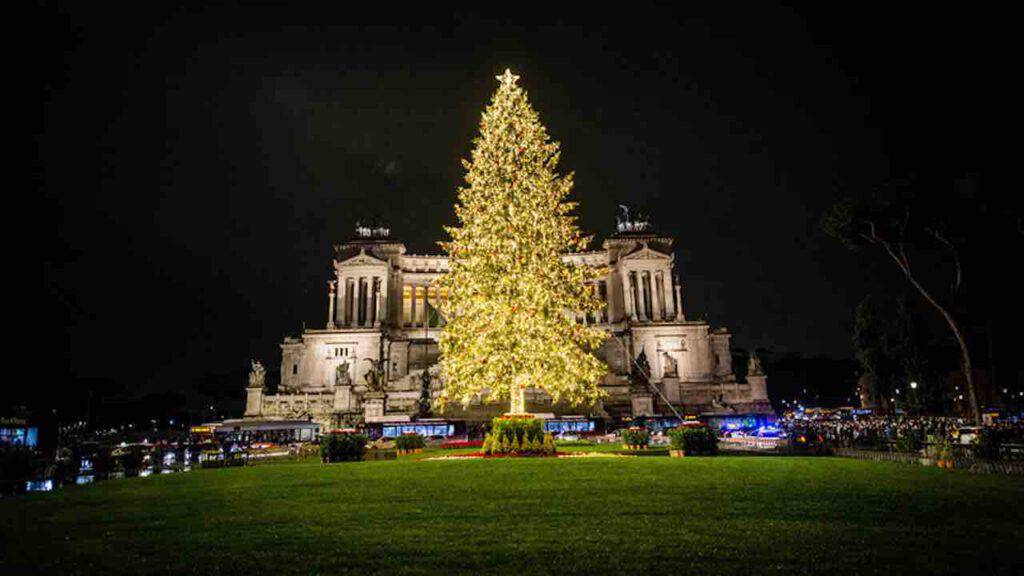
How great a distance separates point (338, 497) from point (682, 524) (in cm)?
764

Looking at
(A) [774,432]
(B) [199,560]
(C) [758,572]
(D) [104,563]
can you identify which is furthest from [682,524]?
(A) [774,432]

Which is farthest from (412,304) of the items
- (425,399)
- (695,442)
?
(695,442)

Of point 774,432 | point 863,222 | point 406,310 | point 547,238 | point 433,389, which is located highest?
point 406,310

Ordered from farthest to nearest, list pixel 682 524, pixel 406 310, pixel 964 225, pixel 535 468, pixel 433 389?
1. pixel 406 310
2. pixel 433 389
3. pixel 964 225
4. pixel 535 468
5. pixel 682 524

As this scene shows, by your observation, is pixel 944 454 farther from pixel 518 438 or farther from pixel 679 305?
pixel 679 305

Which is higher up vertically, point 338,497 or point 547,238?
point 547,238

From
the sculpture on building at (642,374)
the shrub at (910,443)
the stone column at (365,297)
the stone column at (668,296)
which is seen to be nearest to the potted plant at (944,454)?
the shrub at (910,443)

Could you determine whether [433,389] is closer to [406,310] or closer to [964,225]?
[406,310]

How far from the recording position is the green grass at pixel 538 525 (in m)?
7.75

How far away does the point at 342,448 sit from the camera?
83.5 ft

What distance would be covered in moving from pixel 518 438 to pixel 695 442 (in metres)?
7.31

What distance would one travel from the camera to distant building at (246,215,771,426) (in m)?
62.0

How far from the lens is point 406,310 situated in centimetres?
9706

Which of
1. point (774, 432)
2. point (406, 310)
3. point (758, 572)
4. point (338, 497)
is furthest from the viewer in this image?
point (406, 310)
